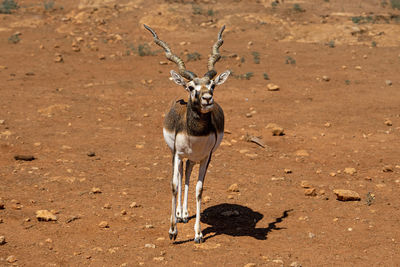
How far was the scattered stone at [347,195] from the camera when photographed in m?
9.51

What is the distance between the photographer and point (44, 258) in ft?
23.3

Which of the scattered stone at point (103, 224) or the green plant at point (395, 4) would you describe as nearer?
the scattered stone at point (103, 224)

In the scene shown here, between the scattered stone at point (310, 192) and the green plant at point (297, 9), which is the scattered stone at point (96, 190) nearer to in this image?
the scattered stone at point (310, 192)

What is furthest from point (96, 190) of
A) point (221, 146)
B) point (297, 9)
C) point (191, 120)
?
point (297, 9)

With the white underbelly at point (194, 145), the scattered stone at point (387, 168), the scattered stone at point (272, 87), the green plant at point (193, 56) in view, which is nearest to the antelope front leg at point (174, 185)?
the white underbelly at point (194, 145)

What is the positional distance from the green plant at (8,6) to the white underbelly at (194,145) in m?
24.3

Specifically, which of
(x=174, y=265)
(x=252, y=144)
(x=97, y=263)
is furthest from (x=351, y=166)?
(x=97, y=263)

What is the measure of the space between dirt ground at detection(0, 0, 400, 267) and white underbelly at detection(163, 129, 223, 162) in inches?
53.3

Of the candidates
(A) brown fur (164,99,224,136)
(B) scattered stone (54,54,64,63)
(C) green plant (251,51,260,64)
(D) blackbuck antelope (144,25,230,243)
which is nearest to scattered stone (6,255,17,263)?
(D) blackbuck antelope (144,25,230,243)

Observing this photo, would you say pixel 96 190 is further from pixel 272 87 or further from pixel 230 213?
pixel 272 87

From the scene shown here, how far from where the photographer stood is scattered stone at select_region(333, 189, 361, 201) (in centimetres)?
951

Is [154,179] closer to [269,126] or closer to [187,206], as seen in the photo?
[187,206]

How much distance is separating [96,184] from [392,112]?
9.91m

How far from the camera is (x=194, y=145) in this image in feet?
25.1
